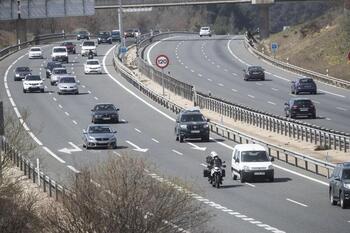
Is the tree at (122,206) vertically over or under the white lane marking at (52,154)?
over

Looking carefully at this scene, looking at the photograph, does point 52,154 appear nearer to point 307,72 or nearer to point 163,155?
point 163,155

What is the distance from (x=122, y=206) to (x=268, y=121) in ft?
131

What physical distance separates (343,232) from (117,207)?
9.26 metres

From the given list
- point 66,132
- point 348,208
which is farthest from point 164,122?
point 348,208

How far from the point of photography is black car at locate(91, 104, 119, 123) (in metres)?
67.6

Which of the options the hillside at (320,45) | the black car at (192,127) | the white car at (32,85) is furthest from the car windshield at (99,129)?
the hillside at (320,45)

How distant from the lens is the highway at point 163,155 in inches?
1383

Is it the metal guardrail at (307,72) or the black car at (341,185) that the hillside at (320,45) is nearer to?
the metal guardrail at (307,72)

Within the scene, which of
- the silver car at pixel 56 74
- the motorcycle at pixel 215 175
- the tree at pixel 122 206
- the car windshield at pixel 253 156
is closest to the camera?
the tree at pixel 122 206

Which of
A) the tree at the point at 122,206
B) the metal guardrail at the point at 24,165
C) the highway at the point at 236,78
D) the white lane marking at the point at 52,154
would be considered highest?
the tree at the point at 122,206

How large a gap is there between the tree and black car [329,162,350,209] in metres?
10.7

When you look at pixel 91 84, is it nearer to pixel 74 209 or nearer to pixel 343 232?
pixel 343 232

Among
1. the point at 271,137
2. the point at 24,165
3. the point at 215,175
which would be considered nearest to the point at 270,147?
the point at 271,137

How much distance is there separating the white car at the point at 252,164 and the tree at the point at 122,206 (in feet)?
60.3
